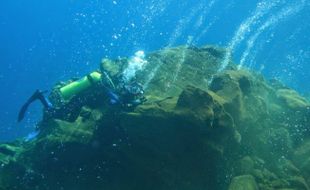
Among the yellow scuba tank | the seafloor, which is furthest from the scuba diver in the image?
the seafloor

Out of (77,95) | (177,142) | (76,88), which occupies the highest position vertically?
(76,88)

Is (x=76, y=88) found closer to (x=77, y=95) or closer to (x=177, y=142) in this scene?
(x=77, y=95)

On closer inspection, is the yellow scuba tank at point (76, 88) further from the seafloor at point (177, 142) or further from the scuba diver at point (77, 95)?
A: the seafloor at point (177, 142)

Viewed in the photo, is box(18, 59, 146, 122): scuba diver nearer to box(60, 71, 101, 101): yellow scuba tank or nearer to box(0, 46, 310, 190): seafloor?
box(60, 71, 101, 101): yellow scuba tank

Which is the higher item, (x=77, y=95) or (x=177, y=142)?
(x=77, y=95)

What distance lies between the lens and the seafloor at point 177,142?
8266mm

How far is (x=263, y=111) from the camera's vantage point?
1102cm

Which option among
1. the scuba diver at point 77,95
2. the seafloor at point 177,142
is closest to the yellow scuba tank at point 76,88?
the scuba diver at point 77,95

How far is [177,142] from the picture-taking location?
27.1 ft

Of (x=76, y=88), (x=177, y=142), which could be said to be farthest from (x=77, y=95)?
(x=177, y=142)

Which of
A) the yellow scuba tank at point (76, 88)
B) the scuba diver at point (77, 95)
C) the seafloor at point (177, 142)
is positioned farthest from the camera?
the yellow scuba tank at point (76, 88)

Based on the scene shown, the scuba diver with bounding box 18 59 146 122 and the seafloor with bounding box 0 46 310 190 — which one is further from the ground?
the scuba diver with bounding box 18 59 146 122

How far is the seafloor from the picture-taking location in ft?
27.1

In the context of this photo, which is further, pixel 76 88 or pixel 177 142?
pixel 76 88
